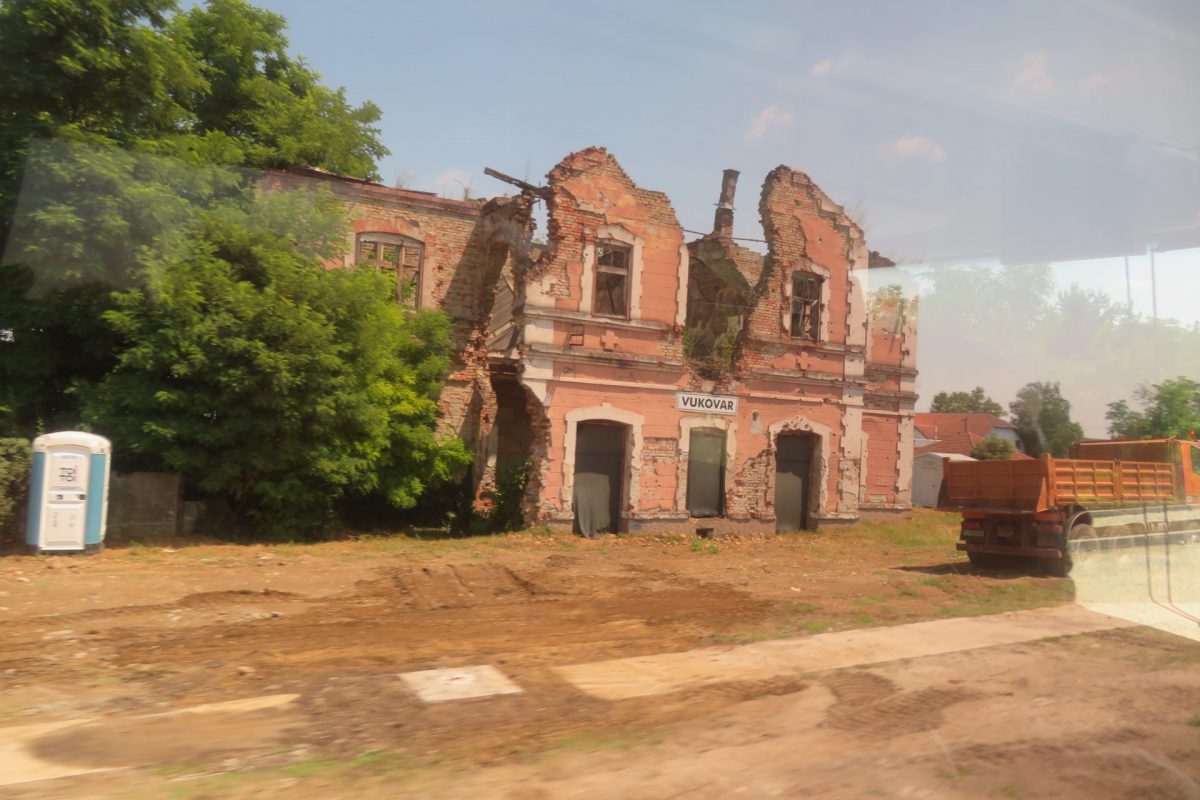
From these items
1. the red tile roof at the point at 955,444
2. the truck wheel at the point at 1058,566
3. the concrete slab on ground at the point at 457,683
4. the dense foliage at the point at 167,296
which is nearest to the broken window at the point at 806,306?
the red tile roof at the point at 955,444

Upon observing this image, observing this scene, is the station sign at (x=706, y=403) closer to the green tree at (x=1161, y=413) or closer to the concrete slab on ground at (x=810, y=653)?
the green tree at (x=1161, y=413)

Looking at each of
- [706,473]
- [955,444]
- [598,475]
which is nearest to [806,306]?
[706,473]

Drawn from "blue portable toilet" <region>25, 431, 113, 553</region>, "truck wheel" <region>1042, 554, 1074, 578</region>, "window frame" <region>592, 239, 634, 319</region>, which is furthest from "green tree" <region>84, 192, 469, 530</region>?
"truck wheel" <region>1042, 554, 1074, 578</region>

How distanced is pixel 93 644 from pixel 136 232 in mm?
8755

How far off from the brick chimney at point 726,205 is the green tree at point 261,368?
11.9 m

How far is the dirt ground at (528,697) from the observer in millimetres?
5121

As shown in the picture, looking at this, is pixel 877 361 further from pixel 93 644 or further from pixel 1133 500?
pixel 93 644

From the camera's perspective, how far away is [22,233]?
14.3 m

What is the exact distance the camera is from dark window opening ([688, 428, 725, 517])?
2025 centimetres

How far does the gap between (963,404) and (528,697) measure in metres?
20.1

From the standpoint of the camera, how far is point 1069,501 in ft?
47.6

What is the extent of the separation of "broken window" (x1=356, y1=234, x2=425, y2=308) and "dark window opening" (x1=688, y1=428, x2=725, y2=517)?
297 inches

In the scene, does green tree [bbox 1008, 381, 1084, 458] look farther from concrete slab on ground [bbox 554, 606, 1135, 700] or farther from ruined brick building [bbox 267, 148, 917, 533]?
ruined brick building [bbox 267, 148, 917, 533]

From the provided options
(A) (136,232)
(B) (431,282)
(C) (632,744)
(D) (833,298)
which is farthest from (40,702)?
(D) (833,298)
